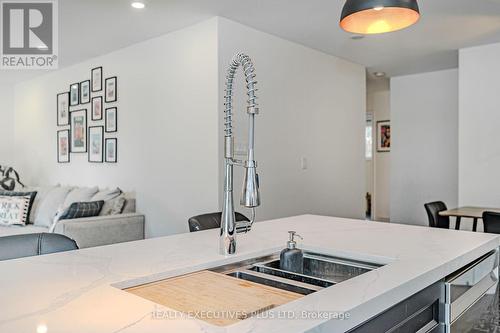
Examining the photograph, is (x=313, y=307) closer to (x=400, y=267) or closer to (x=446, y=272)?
(x=400, y=267)

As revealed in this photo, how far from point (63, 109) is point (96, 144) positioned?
3.25 feet

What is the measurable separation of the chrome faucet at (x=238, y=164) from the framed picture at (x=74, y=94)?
429 centimetres

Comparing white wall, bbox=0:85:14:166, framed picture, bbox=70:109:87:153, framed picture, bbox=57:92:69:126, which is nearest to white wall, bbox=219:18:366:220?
framed picture, bbox=70:109:87:153

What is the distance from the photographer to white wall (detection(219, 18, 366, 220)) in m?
3.79

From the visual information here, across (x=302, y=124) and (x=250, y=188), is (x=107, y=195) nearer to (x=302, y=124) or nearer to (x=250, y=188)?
(x=302, y=124)

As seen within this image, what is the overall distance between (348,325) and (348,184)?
4345 mm

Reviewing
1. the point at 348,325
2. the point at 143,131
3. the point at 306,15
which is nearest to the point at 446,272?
the point at 348,325

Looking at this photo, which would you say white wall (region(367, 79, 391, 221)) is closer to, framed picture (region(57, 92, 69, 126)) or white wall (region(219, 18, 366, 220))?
white wall (region(219, 18, 366, 220))

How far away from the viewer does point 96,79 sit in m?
4.80

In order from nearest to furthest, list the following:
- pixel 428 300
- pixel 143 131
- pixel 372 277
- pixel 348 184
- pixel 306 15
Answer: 1. pixel 372 277
2. pixel 428 300
3. pixel 306 15
4. pixel 143 131
5. pixel 348 184

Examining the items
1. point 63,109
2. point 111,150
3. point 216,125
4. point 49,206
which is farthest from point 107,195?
point 63,109

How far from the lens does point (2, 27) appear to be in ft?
12.4

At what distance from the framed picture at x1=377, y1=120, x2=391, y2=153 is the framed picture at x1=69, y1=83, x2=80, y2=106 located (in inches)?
205

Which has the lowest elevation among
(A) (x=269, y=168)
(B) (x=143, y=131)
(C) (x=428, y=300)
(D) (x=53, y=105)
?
(C) (x=428, y=300)
